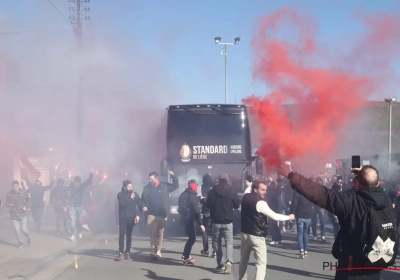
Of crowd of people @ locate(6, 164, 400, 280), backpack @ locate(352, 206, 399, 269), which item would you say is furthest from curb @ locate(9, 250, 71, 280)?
backpack @ locate(352, 206, 399, 269)

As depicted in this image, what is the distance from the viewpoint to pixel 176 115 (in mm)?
14297

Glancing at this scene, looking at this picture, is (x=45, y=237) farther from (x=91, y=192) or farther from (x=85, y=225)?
(x=91, y=192)

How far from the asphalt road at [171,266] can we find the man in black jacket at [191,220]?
22 centimetres

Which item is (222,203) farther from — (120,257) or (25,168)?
(25,168)

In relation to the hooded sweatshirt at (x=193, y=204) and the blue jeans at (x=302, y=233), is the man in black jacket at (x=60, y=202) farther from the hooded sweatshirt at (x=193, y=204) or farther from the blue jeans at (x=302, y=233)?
the blue jeans at (x=302, y=233)

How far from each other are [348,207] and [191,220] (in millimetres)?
6436

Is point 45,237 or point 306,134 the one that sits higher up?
point 306,134

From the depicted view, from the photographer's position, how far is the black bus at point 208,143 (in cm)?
1409

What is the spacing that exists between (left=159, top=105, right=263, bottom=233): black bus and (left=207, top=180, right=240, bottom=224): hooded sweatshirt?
5030mm

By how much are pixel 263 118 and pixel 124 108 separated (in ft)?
26.3

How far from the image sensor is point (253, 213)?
23.0 feet

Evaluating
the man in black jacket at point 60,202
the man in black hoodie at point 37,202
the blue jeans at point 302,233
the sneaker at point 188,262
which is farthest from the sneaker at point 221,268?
the man in black hoodie at point 37,202

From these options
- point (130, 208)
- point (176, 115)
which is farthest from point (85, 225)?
point (130, 208)

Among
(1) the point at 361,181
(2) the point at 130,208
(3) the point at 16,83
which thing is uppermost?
(3) the point at 16,83
